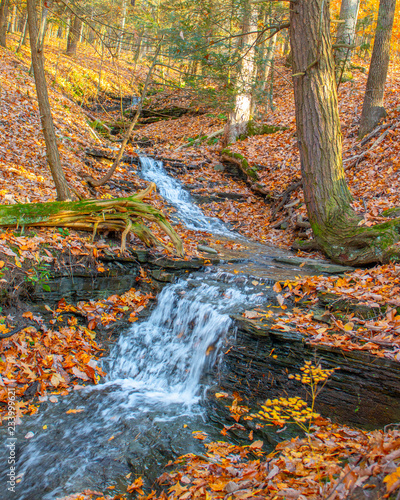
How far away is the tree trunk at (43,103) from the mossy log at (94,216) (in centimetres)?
53

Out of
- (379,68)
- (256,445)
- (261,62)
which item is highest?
(379,68)

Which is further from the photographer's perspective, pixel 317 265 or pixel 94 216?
pixel 317 265

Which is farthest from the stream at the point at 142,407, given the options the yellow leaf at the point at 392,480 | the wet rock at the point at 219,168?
the wet rock at the point at 219,168

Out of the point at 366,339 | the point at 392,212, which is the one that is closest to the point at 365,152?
the point at 392,212

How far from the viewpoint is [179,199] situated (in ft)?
36.1

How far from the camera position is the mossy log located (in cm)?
577

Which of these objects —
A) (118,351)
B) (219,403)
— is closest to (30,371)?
(118,351)

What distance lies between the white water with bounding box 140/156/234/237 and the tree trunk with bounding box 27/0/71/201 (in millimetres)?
3692

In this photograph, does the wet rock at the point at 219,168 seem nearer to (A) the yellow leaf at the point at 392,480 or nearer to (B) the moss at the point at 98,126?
(B) the moss at the point at 98,126

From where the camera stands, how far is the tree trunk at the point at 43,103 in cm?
569

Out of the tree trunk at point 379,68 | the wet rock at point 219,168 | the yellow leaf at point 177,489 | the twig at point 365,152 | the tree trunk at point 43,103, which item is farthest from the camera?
the wet rock at point 219,168

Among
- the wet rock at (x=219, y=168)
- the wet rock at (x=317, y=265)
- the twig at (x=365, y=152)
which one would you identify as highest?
the twig at (x=365, y=152)

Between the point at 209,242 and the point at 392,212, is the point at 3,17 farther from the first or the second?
the point at 392,212

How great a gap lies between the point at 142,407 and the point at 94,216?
3393 millimetres
